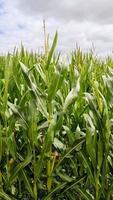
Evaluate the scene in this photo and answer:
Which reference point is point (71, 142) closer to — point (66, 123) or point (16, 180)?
point (66, 123)

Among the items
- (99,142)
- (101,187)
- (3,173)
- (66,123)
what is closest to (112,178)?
(101,187)

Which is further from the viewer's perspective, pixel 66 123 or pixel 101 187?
pixel 66 123

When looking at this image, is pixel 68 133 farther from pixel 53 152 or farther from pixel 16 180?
pixel 16 180

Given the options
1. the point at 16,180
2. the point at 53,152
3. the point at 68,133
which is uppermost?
the point at 68,133

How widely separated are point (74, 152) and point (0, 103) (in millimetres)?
415

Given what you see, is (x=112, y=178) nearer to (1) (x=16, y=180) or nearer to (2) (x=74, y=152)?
(2) (x=74, y=152)

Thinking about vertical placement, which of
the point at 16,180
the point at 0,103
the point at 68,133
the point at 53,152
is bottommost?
the point at 16,180

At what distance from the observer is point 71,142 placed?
1.87 metres

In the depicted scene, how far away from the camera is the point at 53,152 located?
1964mm

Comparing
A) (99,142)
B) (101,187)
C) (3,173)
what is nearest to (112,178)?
(101,187)

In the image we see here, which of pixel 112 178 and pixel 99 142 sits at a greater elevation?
pixel 99 142

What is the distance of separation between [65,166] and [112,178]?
0.24 metres

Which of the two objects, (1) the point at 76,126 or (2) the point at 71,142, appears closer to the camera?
(2) the point at 71,142

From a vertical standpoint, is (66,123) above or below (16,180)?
above
